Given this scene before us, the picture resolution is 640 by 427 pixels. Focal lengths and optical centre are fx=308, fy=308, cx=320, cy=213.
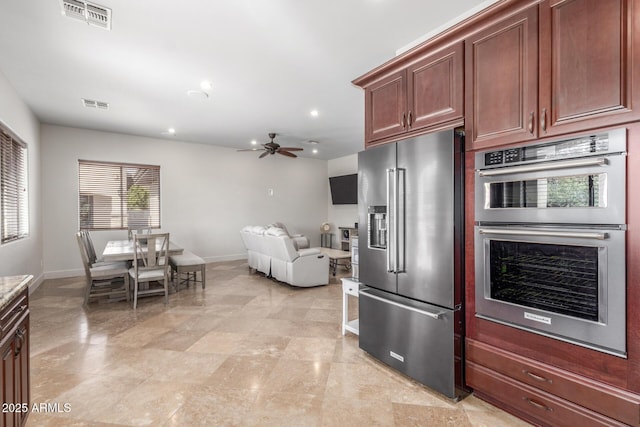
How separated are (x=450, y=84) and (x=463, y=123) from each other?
318 mm

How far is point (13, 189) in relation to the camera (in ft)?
13.7

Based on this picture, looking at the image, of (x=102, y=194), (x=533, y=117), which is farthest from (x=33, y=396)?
(x=102, y=194)

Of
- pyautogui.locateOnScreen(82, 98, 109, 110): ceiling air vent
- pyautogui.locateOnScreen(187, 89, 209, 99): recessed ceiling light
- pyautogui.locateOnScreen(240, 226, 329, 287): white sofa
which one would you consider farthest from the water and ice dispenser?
pyautogui.locateOnScreen(82, 98, 109, 110): ceiling air vent

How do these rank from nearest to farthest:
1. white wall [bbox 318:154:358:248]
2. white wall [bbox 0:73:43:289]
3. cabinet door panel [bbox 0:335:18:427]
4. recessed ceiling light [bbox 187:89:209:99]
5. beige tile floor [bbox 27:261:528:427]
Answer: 1. cabinet door panel [bbox 0:335:18:427]
2. beige tile floor [bbox 27:261:528:427]
3. white wall [bbox 0:73:43:289]
4. recessed ceiling light [bbox 187:89:209:99]
5. white wall [bbox 318:154:358:248]

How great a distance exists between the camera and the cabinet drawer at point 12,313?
147cm

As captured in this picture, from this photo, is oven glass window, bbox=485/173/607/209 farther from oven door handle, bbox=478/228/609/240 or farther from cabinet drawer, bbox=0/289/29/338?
cabinet drawer, bbox=0/289/29/338

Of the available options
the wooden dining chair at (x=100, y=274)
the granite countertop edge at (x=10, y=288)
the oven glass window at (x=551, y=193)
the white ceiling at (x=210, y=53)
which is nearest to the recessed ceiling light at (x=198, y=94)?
the white ceiling at (x=210, y=53)

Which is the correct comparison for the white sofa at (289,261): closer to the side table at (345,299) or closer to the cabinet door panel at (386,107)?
the side table at (345,299)

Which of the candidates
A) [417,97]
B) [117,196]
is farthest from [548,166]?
[117,196]

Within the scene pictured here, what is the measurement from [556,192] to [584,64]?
0.68m

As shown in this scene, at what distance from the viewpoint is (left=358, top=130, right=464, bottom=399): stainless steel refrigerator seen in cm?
213

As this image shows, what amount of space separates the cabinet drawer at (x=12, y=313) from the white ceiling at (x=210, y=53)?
2.20m

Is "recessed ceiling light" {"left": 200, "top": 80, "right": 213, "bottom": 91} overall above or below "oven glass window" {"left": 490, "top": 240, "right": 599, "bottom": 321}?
above

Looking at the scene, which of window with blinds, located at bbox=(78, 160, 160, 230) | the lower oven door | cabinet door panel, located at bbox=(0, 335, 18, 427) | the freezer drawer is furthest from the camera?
window with blinds, located at bbox=(78, 160, 160, 230)
